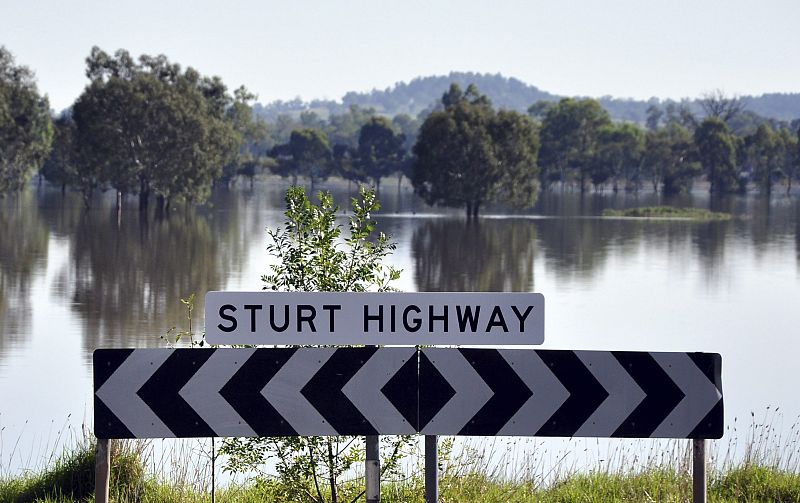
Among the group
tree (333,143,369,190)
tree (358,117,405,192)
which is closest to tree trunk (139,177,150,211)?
tree (358,117,405,192)

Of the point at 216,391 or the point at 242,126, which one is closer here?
the point at 216,391

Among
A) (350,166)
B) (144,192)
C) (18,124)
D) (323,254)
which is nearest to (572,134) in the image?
(350,166)

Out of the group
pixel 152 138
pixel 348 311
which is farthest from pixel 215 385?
pixel 152 138

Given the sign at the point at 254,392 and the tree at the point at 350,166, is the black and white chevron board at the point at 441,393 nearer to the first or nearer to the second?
the sign at the point at 254,392

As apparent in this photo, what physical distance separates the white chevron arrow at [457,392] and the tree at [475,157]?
3183 inches

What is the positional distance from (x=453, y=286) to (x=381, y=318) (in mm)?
31317

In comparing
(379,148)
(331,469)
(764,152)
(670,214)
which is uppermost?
(379,148)

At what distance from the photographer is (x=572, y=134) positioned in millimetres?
155750

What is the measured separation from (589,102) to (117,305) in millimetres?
131839

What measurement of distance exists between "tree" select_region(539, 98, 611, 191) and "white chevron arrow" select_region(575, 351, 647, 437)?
149882 millimetres

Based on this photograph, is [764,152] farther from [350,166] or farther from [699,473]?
[699,473]

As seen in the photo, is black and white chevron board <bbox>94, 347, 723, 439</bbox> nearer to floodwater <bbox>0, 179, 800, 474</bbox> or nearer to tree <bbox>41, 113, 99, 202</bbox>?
floodwater <bbox>0, 179, 800, 474</bbox>

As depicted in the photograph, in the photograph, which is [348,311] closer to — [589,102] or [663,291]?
[663,291]

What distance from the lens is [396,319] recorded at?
5828 mm
